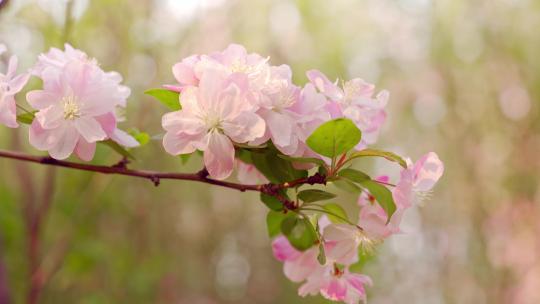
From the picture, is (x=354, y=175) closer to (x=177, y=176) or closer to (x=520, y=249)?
(x=177, y=176)

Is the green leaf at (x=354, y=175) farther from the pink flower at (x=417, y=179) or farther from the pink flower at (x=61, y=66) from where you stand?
the pink flower at (x=61, y=66)

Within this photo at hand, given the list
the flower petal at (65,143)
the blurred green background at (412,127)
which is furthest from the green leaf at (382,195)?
the blurred green background at (412,127)

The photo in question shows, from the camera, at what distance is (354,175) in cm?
45

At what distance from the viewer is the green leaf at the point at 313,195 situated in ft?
1.54

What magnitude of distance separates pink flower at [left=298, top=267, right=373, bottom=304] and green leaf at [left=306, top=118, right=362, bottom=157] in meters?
0.13

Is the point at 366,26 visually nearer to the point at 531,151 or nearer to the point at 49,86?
the point at 531,151

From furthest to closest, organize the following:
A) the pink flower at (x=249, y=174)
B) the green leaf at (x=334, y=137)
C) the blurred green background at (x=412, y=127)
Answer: the blurred green background at (x=412, y=127) < the pink flower at (x=249, y=174) < the green leaf at (x=334, y=137)

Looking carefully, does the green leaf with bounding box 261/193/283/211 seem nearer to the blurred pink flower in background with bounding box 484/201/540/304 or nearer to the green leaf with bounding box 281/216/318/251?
the green leaf with bounding box 281/216/318/251

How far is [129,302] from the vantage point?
2.53m

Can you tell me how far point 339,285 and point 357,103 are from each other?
15 centimetres

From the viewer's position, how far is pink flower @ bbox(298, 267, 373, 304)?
506 millimetres

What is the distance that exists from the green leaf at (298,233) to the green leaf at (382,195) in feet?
0.26

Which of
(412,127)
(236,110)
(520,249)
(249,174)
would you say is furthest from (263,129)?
(412,127)

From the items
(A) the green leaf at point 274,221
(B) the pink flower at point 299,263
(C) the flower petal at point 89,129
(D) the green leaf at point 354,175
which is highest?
(D) the green leaf at point 354,175
